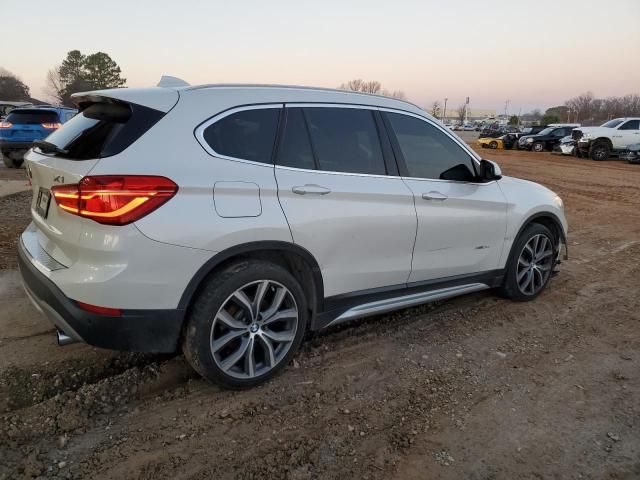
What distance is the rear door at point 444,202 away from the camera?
3.52 m

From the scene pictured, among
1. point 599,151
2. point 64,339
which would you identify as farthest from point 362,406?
point 599,151

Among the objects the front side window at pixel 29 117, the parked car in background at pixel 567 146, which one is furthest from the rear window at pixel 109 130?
the parked car in background at pixel 567 146

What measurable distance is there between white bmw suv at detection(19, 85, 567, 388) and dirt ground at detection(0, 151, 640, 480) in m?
0.33

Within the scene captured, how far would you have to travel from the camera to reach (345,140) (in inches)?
127

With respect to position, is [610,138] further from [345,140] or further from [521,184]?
[345,140]

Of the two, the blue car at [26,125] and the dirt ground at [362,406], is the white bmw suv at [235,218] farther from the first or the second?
the blue car at [26,125]

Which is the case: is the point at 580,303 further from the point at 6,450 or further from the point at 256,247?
the point at 6,450

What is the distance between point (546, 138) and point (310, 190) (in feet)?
96.7

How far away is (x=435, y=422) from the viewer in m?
2.71

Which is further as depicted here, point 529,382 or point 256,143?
point 529,382

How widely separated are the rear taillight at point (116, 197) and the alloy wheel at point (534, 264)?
10.9 feet

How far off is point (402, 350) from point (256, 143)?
182 cm

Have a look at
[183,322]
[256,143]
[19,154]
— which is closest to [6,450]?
[183,322]

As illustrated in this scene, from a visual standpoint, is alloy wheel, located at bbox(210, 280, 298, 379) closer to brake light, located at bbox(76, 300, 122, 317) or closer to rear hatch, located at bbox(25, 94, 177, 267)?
brake light, located at bbox(76, 300, 122, 317)
